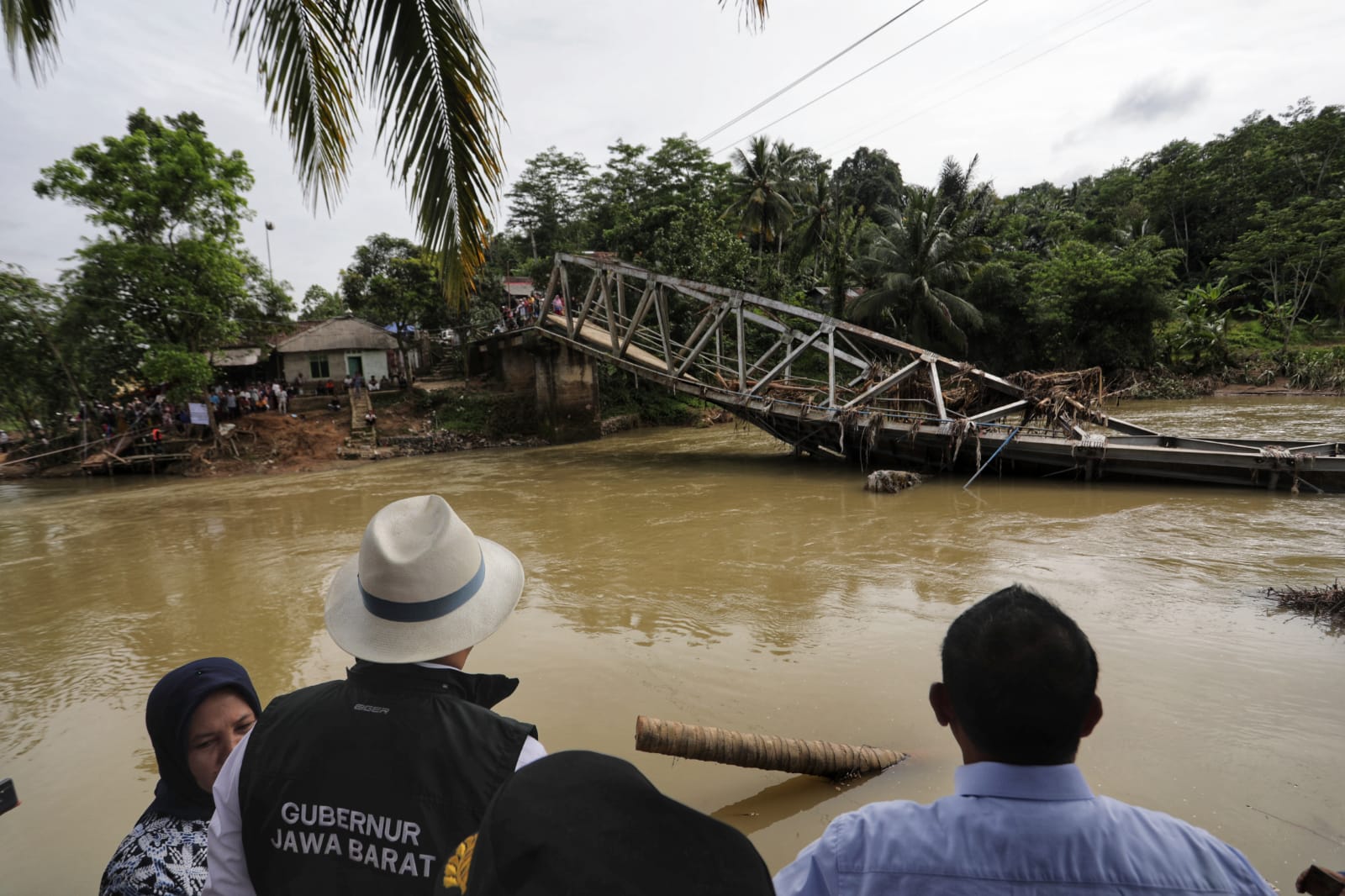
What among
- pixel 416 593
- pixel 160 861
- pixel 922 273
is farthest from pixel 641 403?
pixel 416 593

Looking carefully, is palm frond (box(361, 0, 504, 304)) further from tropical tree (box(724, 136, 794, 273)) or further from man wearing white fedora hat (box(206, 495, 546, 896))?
tropical tree (box(724, 136, 794, 273))

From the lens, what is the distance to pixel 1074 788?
108 cm

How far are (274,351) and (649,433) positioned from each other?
1693 cm

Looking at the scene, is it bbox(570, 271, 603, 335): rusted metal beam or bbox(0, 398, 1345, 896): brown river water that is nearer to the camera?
bbox(0, 398, 1345, 896): brown river water

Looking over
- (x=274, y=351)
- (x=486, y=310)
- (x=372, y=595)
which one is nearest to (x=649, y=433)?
(x=486, y=310)

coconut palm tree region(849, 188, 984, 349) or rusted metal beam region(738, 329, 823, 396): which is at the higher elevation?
coconut palm tree region(849, 188, 984, 349)

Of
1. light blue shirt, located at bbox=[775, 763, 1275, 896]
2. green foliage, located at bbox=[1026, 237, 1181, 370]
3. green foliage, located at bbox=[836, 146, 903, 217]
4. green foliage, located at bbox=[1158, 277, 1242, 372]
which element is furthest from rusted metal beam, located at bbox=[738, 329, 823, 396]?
green foliage, located at bbox=[836, 146, 903, 217]

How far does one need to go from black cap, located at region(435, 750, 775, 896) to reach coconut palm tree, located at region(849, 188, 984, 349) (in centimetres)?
2603

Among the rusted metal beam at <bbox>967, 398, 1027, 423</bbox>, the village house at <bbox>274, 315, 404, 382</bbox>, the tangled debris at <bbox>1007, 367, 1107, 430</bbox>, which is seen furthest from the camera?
the village house at <bbox>274, 315, 404, 382</bbox>

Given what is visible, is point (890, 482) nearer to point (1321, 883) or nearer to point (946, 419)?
point (946, 419)

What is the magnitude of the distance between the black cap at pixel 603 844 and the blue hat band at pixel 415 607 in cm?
74

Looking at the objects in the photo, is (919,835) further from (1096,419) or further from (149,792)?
(1096,419)

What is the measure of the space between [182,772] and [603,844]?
1.83m

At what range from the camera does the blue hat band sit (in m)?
1.37
